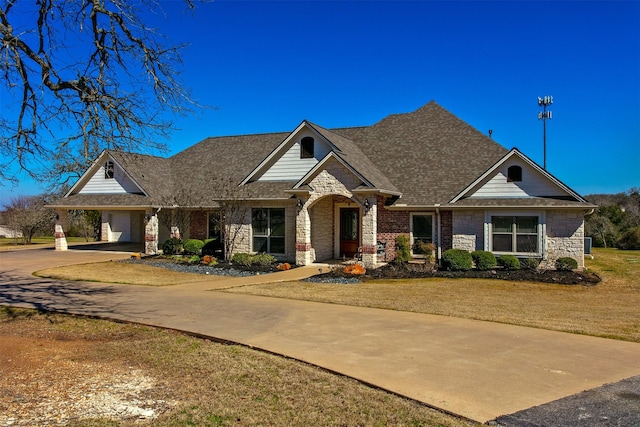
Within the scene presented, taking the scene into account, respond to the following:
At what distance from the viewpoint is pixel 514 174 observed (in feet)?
64.5

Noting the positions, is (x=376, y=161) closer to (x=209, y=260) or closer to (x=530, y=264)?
(x=530, y=264)

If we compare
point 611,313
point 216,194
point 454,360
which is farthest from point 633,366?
point 216,194

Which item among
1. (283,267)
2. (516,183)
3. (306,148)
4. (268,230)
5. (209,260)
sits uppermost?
(306,148)

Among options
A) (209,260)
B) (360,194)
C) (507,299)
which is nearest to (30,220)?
(209,260)

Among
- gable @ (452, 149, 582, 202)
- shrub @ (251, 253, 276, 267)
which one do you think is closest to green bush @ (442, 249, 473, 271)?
gable @ (452, 149, 582, 202)

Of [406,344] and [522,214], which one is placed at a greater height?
[522,214]

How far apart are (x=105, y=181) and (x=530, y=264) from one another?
22382 mm

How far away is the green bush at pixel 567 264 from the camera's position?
18.4 m

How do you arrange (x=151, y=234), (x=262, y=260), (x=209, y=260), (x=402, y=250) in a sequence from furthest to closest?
(x=151, y=234) < (x=209, y=260) < (x=262, y=260) < (x=402, y=250)

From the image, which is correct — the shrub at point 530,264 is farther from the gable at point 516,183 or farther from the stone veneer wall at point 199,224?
the stone veneer wall at point 199,224

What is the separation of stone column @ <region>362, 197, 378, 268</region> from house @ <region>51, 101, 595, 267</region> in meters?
0.04

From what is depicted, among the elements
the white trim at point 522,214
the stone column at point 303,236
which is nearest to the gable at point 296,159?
the stone column at point 303,236

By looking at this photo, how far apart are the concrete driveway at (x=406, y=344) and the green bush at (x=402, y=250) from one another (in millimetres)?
8285

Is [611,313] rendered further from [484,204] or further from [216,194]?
[216,194]
